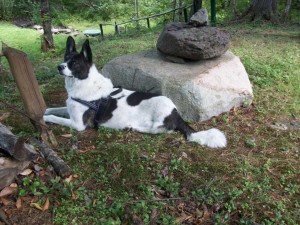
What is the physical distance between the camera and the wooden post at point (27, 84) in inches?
138

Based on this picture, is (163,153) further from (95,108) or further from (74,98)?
(74,98)

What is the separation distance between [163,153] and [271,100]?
2.92 m

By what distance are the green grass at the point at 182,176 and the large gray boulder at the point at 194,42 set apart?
3.99 feet

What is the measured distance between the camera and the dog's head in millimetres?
4922

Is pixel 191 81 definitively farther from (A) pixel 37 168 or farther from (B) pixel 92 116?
(A) pixel 37 168

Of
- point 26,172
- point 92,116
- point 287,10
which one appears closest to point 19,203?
point 26,172

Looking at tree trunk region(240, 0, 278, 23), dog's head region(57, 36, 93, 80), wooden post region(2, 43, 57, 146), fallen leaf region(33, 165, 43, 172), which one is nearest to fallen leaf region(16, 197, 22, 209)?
fallen leaf region(33, 165, 43, 172)

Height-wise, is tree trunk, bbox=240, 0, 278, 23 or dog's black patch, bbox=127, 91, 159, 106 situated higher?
dog's black patch, bbox=127, 91, 159, 106

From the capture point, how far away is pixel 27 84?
373cm

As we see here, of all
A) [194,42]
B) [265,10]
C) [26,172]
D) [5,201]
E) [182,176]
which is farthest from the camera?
[265,10]

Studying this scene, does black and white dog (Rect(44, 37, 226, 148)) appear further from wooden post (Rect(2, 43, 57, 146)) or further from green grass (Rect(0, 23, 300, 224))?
wooden post (Rect(2, 43, 57, 146))

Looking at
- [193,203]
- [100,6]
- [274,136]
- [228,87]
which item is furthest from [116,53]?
[100,6]

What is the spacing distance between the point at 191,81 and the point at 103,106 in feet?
4.95

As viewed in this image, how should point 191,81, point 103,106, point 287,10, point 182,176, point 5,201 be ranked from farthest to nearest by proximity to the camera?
1. point 287,10
2. point 191,81
3. point 103,106
4. point 182,176
5. point 5,201
